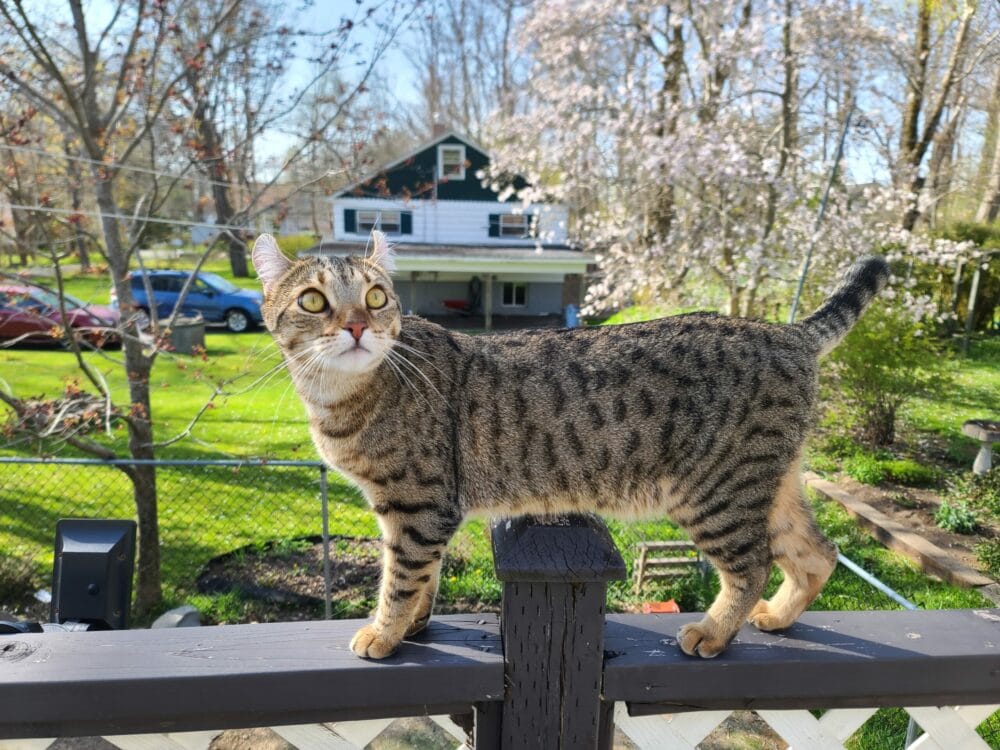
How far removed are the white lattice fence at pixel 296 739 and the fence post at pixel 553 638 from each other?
280 mm

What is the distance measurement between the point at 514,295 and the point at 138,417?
16.5m

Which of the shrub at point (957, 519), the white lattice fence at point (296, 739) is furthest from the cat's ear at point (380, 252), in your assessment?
the shrub at point (957, 519)

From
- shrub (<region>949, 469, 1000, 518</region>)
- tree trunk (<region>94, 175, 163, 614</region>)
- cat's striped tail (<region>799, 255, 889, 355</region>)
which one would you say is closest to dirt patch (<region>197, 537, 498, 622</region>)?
tree trunk (<region>94, 175, 163, 614</region>)

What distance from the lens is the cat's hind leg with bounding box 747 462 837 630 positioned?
6.71 feet

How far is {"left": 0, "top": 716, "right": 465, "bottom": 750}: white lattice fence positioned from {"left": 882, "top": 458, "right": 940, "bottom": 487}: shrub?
638 cm

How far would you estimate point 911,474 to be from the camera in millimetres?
6531

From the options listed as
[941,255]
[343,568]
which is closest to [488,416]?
[343,568]

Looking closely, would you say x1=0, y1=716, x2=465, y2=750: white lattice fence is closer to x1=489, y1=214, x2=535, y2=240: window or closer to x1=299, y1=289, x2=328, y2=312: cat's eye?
x1=299, y1=289, x2=328, y2=312: cat's eye

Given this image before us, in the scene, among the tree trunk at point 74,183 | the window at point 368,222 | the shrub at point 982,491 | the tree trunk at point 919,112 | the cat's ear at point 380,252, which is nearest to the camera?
the cat's ear at point 380,252

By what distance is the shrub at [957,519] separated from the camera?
5469mm

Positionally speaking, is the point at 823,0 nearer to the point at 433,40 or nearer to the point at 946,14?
the point at 946,14

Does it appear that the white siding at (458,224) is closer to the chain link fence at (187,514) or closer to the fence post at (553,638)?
the chain link fence at (187,514)

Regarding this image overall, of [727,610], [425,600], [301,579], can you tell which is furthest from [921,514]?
[425,600]

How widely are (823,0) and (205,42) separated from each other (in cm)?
788
